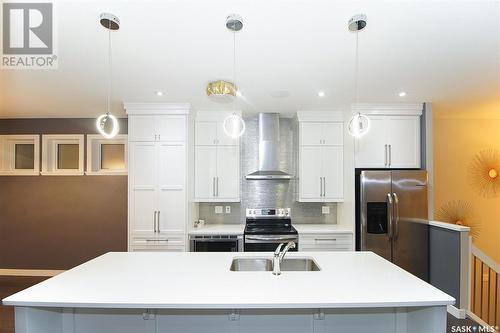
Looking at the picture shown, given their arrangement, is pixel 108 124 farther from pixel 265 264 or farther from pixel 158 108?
pixel 265 264

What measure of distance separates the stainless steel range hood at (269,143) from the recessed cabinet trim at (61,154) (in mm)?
2978

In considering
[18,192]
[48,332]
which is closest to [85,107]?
[18,192]

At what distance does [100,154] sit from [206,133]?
1.96 metres

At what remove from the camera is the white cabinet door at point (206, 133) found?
13.0 feet

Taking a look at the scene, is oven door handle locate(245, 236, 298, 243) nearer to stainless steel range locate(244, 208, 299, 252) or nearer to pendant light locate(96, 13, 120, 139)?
stainless steel range locate(244, 208, 299, 252)

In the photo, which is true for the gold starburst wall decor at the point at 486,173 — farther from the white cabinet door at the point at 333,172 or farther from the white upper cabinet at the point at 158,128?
the white upper cabinet at the point at 158,128

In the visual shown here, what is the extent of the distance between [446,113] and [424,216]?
5.99 feet

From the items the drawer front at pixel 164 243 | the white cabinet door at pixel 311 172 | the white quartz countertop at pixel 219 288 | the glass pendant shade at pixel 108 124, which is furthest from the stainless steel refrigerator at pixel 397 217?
the glass pendant shade at pixel 108 124

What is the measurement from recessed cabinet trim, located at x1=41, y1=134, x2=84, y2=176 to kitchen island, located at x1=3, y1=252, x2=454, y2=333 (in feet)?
9.90

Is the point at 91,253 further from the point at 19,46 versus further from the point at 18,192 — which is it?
the point at 19,46

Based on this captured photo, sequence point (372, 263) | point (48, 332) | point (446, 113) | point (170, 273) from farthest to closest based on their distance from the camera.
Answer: point (446, 113), point (372, 263), point (170, 273), point (48, 332)

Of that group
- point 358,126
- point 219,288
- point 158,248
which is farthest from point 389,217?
point 158,248

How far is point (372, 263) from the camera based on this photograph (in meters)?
2.16

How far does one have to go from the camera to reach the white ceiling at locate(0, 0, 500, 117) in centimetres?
177
